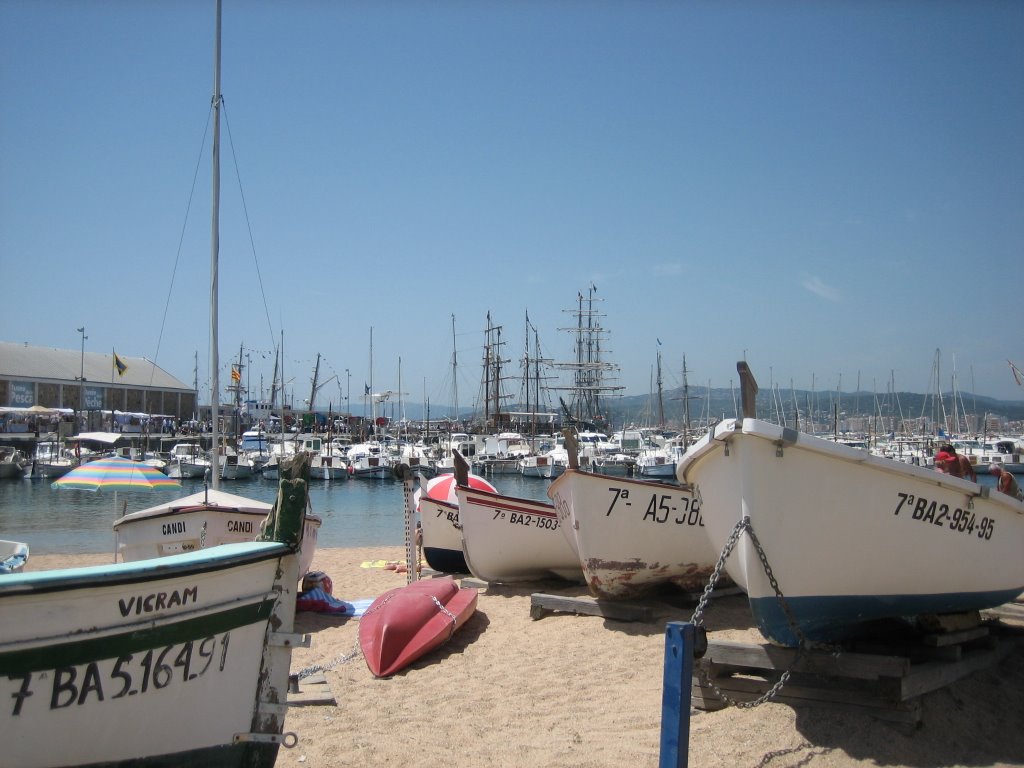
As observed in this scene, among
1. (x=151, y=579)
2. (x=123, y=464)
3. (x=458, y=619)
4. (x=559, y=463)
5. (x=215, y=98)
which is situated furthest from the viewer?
(x=559, y=463)

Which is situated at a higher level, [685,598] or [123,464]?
[123,464]

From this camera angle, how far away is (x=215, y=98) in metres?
16.3

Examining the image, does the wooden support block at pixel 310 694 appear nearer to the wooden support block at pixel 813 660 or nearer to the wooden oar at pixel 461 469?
the wooden support block at pixel 813 660

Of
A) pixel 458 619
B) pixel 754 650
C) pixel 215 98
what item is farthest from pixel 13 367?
pixel 754 650

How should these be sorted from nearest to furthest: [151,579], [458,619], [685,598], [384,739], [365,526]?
1. [151,579]
2. [384,739]
3. [458,619]
4. [685,598]
5. [365,526]

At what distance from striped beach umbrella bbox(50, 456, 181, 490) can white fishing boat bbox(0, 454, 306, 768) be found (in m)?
9.00

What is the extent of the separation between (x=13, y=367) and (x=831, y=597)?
75.4 metres

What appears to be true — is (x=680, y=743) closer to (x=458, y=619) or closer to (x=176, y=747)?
(x=176, y=747)

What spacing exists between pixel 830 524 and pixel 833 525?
0.03 meters

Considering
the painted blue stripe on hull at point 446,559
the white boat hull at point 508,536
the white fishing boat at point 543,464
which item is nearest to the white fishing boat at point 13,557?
the white boat hull at point 508,536

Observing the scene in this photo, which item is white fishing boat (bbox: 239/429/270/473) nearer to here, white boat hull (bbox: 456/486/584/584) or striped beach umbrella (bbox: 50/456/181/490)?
striped beach umbrella (bbox: 50/456/181/490)

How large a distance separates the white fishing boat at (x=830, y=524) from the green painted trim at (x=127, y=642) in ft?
11.5

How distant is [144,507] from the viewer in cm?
3606

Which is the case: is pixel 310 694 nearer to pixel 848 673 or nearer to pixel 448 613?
pixel 448 613
